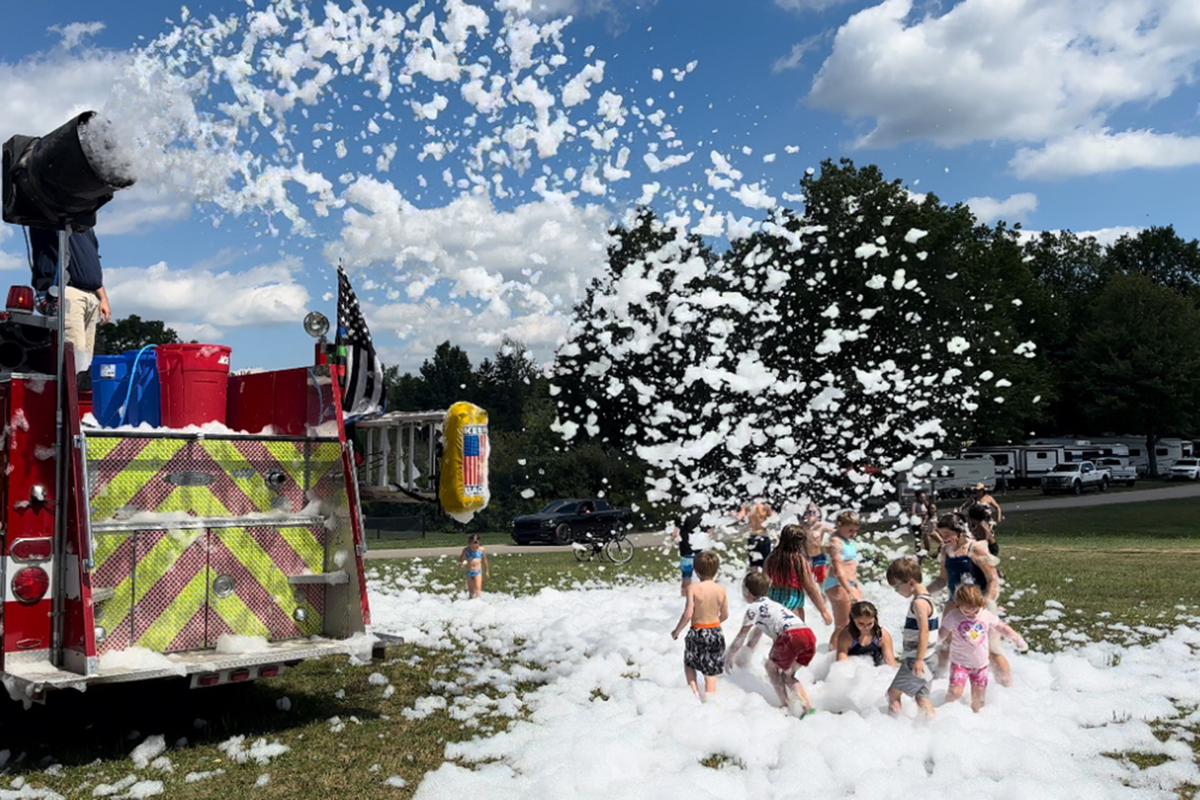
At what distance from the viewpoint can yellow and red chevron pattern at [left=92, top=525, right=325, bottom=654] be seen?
247 inches

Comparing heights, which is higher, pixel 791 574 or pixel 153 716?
pixel 791 574

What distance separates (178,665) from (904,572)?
5087mm

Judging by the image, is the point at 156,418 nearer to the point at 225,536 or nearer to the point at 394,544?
the point at 225,536

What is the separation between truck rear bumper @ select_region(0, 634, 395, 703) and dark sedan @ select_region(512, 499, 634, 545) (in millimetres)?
24835

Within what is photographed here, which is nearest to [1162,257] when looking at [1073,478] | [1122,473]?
[1122,473]

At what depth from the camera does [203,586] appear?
6648 mm

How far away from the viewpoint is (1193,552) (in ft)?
73.4

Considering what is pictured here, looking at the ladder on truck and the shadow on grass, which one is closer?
the shadow on grass

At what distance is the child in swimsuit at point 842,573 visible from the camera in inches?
377

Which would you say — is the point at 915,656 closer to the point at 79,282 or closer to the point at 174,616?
the point at 174,616

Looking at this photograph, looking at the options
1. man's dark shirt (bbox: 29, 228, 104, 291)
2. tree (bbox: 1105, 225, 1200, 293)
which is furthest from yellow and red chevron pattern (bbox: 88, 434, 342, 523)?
tree (bbox: 1105, 225, 1200, 293)

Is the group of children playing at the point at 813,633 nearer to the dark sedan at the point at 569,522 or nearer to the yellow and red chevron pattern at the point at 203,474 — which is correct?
the yellow and red chevron pattern at the point at 203,474

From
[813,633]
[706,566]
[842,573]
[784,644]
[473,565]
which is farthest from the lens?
[473,565]

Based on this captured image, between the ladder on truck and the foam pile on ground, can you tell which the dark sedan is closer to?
the foam pile on ground
